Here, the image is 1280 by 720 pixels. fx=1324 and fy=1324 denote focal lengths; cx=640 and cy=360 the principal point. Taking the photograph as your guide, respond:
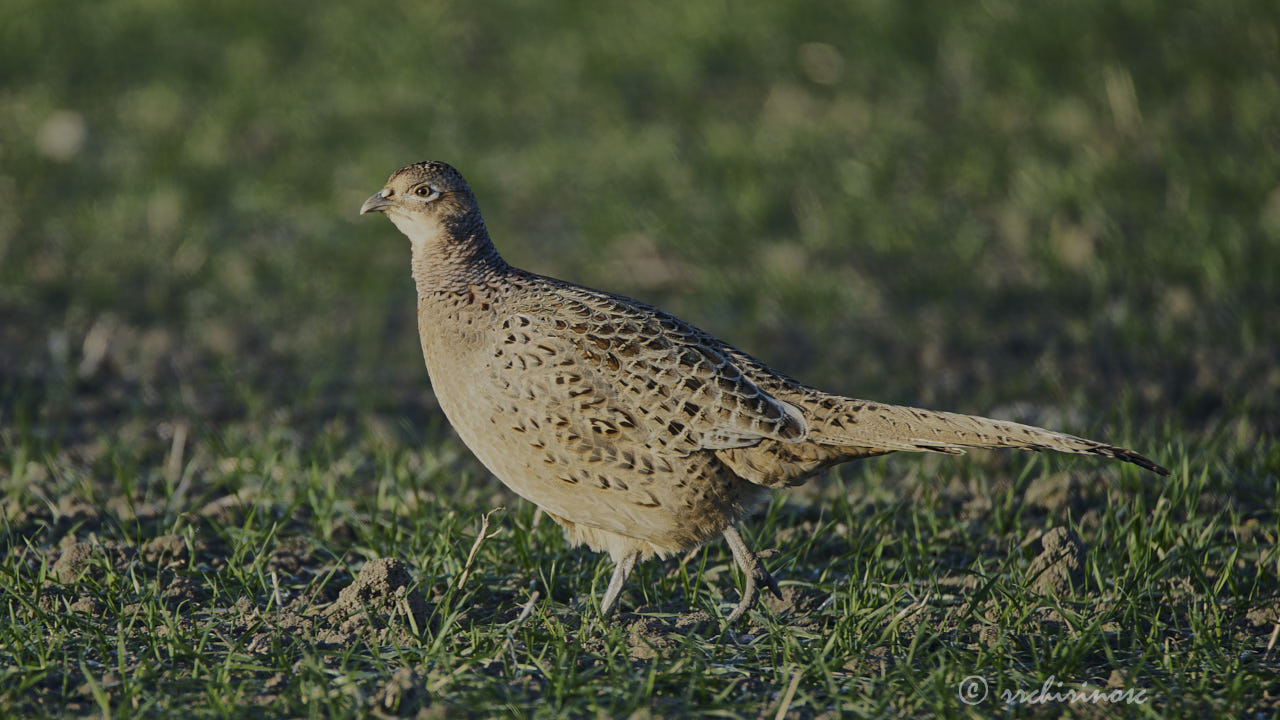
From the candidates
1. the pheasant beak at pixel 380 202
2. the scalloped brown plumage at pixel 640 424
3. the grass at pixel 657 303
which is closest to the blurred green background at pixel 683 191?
the grass at pixel 657 303

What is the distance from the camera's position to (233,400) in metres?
6.80

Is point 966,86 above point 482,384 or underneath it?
above

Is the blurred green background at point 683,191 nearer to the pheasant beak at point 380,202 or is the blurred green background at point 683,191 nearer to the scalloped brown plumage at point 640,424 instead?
the pheasant beak at point 380,202

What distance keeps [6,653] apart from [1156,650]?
3.51 meters

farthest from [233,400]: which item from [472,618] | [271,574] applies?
[472,618]

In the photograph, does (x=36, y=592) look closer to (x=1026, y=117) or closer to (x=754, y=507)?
(x=754, y=507)

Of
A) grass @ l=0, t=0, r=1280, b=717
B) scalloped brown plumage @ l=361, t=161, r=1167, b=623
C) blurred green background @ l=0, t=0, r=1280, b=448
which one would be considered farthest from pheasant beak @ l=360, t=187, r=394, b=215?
blurred green background @ l=0, t=0, r=1280, b=448

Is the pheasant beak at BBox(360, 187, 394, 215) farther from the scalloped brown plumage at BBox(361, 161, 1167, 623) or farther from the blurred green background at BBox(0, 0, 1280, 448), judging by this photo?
the blurred green background at BBox(0, 0, 1280, 448)

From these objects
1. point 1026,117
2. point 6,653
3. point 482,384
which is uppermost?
point 1026,117

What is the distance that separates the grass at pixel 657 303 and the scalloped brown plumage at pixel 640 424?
369mm

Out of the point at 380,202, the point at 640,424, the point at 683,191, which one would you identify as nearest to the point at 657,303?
the point at 683,191

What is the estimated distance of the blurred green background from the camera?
722 centimetres

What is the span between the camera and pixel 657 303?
8.30m

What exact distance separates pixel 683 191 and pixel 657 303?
1.46 metres
